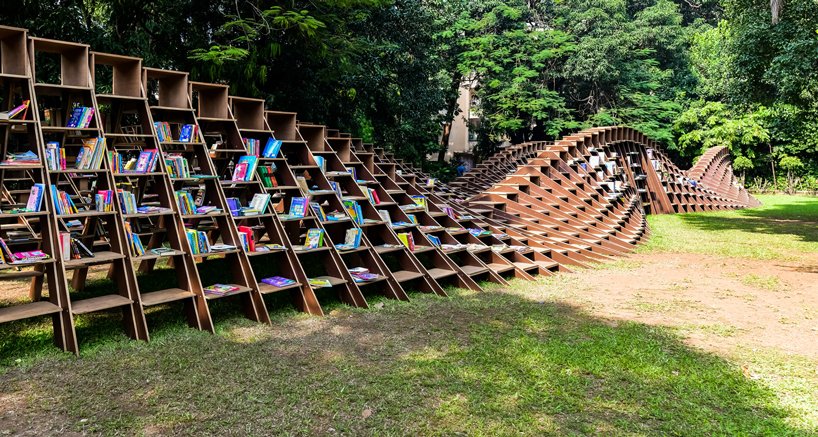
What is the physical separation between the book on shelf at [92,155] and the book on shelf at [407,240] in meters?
3.77

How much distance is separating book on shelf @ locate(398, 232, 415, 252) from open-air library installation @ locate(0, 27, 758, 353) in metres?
0.02

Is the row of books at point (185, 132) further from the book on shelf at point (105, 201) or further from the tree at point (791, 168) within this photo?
the tree at point (791, 168)

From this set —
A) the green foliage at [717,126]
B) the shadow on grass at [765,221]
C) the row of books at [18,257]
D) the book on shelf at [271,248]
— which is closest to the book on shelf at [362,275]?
the book on shelf at [271,248]

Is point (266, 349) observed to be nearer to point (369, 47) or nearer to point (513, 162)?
point (369, 47)

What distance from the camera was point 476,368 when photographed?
5090mm

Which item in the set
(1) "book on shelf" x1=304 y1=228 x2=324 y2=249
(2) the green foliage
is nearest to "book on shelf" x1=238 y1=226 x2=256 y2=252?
(1) "book on shelf" x1=304 y1=228 x2=324 y2=249

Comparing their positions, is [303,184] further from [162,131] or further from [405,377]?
[405,377]

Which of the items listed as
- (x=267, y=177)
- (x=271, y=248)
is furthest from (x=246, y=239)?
(x=267, y=177)

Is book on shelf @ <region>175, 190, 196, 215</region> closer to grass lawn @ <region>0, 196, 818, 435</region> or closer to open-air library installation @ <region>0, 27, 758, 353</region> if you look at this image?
open-air library installation @ <region>0, 27, 758, 353</region>

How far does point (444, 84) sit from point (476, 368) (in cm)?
2272

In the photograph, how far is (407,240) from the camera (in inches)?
323

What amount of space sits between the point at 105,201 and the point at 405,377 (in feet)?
10.8

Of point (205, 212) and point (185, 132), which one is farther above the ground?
point (185, 132)

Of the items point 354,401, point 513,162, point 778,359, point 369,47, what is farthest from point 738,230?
point 354,401
